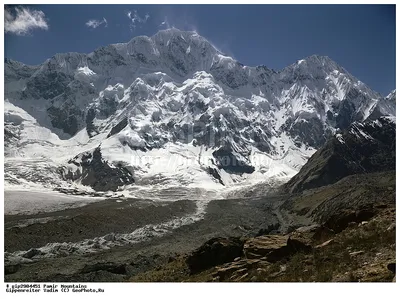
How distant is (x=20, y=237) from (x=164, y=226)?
102 ft

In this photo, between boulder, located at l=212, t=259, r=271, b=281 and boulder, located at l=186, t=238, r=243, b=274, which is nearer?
boulder, located at l=212, t=259, r=271, b=281

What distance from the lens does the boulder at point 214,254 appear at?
3247 cm

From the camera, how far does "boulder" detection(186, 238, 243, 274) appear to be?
32.5 m

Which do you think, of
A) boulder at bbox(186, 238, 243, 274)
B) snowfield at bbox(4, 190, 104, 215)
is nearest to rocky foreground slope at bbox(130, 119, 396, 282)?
boulder at bbox(186, 238, 243, 274)

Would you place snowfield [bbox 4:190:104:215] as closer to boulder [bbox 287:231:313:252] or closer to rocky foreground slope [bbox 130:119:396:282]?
rocky foreground slope [bbox 130:119:396:282]

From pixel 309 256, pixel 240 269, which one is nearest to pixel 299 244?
pixel 309 256

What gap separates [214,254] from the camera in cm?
3353

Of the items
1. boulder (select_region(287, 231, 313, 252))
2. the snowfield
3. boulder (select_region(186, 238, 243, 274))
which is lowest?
boulder (select_region(287, 231, 313, 252))

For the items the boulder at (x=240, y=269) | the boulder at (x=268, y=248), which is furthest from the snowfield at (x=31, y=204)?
the boulder at (x=240, y=269)

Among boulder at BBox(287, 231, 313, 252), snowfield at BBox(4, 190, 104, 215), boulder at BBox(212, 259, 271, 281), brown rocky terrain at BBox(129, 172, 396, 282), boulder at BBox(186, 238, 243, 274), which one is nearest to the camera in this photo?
brown rocky terrain at BBox(129, 172, 396, 282)

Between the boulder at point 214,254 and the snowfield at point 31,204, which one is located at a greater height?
the snowfield at point 31,204

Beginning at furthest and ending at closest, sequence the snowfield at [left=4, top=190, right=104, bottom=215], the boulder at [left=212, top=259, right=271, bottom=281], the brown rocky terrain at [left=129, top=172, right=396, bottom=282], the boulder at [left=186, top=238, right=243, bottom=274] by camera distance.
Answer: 1. the snowfield at [left=4, top=190, right=104, bottom=215]
2. the boulder at [left=186, top=238, right=243, bottom=274]
3. the boulder at [left=212, top=259, right=271, bottom=281]
4. the brown rocky terrain at [left=129, top=172, right=396, bottom=282]

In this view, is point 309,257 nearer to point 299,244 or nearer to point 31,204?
point 299,244

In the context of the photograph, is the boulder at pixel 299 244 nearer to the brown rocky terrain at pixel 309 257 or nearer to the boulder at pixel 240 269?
the brown rocky terrain at pixel 309 257
